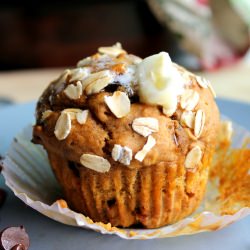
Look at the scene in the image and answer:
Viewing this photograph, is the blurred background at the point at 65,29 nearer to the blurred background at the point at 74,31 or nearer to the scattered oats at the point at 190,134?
the blurred background at the point at 74,31

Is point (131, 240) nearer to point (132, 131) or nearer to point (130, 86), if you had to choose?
point (132, 131)

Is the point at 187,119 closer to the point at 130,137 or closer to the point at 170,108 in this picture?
the point at 170,108

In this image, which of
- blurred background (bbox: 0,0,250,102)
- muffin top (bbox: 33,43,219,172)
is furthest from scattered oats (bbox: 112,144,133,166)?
blurred background (bbox: 0,0,250,102)

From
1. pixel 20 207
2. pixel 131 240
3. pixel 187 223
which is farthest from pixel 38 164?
pixel 187 223

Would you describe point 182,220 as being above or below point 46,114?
below

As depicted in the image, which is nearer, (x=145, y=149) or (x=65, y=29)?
(x=145, y=149)

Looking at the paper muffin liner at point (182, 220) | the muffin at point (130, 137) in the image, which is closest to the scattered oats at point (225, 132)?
the paper muffin liner at point (182, 220)

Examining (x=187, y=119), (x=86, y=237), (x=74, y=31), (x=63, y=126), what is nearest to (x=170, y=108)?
(x=187, y=119)

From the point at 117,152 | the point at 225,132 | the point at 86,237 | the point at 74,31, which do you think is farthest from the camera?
the point at 74,31
